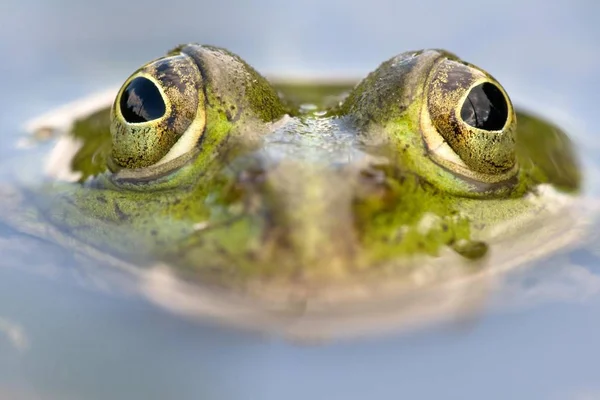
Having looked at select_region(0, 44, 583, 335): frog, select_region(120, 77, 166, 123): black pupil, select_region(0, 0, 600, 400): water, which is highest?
select_region(120, 77, 166, 123): black pupil

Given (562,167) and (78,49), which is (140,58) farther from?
(562,167)

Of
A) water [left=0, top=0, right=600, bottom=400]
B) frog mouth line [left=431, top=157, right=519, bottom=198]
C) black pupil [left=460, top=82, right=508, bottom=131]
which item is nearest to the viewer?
water [left=0, top=0, right=600, bottom=400]

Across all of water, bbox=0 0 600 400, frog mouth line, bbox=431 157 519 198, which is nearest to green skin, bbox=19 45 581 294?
frog mouth line, bbox=431 157 519 198

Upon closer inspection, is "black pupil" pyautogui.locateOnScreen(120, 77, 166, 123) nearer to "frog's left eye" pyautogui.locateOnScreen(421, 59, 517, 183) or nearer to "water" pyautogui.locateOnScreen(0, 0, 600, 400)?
"water" pyautogui.locateOnScreen(0, 0, 600, 400)

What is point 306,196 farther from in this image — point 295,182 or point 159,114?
point 159,114

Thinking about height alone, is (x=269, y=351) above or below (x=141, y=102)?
below

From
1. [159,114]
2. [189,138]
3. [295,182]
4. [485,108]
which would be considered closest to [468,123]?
[485,108]
